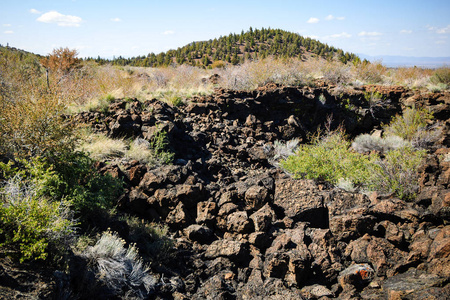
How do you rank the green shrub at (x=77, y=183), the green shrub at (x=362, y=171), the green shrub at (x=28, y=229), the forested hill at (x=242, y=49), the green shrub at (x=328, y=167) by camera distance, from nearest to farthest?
the green shrub at (x=28, y=229)
the green shrub at (x=77, y=183)
the green shrub at (x=362, y=171)
the green shrub at (x=328, y=167)
the forested hill at (x=242, y=49)

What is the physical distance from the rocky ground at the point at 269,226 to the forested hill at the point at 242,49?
27.1 meters

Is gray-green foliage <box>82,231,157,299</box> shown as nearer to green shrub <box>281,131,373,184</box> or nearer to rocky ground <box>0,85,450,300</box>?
rocky ground <box>0,85,450,300</box>

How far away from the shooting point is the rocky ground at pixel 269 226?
10.6ft

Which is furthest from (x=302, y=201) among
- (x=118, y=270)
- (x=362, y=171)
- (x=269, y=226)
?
(x=118, y=270)

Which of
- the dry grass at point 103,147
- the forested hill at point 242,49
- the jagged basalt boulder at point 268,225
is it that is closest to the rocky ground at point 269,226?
the jagged basalt boulder at point 268,225

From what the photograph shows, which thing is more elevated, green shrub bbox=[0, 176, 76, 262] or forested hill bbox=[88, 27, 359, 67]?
forested hill bbox=[88, 27, 359, 67]

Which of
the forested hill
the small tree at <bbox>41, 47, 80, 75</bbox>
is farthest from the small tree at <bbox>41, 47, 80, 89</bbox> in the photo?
the forested hill

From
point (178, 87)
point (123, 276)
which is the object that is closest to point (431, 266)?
point (123, 276)

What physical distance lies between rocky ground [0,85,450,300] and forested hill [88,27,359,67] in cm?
2708

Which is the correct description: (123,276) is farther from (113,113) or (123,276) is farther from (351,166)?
(113,113)

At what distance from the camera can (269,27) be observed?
44719mm

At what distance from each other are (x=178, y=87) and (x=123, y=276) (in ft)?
31.0

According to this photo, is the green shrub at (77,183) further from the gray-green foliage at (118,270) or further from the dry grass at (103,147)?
the dry grass at (103,147)

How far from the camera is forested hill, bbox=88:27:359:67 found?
3394cm
